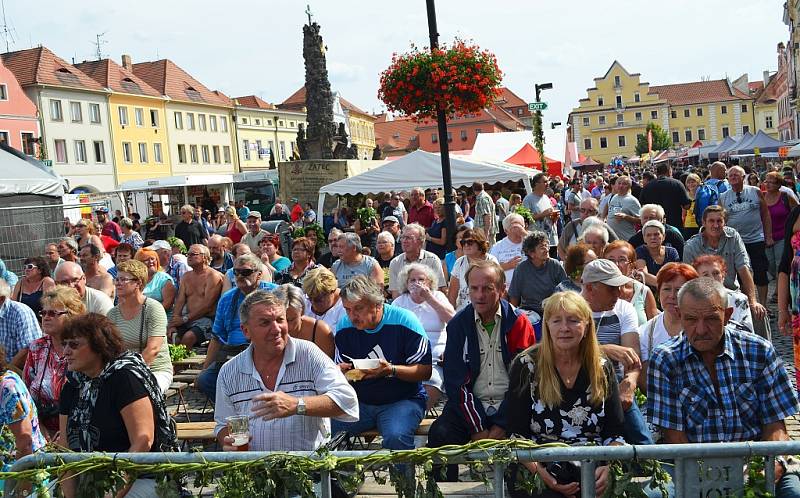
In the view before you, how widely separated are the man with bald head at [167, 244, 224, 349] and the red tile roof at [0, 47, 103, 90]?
4876 centimetres

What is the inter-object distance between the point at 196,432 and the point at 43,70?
178ft

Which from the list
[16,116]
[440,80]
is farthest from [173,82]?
[440,80]

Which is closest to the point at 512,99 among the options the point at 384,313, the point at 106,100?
the point at 106,100

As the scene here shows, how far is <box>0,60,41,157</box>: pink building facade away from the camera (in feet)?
156

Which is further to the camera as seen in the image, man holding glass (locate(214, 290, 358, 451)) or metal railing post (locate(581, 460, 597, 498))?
man holding glass (locate(214, 290, 358, 451))

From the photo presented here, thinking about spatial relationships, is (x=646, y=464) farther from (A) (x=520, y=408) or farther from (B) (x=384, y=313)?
(B) (x=384, y=313)

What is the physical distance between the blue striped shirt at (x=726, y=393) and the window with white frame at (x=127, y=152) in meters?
60.5

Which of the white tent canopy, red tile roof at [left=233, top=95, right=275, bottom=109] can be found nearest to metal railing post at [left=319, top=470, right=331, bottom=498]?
the white tent canopy

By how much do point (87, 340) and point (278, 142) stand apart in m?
81.3

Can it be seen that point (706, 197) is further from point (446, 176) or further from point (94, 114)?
point (94, 114)

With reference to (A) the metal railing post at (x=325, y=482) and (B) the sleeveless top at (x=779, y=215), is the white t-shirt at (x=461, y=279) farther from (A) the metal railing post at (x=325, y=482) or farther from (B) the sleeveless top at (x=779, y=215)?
(B) the sleeveless top at (x=779, y=215)

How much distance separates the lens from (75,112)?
55125 millimetres

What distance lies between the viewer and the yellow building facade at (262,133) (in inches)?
3017

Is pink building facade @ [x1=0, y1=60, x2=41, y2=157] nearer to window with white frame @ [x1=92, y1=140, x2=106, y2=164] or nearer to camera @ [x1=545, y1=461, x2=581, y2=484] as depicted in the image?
window with white frame @ [x1=92, y1=140, x2=106, y2=164]
